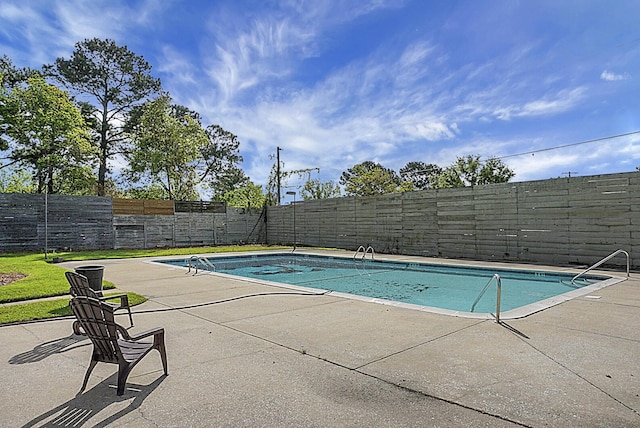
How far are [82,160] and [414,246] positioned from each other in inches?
701

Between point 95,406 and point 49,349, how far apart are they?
1.75 metres

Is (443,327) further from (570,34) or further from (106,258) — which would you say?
(106,258)

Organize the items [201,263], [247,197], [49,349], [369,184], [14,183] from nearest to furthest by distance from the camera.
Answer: [49,349] < [201,263] < [14,183] < [247,197] < [369,184]

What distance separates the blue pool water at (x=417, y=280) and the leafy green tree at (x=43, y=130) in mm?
11120

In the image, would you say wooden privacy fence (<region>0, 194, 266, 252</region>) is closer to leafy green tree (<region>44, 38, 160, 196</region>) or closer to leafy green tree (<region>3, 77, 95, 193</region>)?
leafy green tree (<region>3, 77, 95, 193</region>)

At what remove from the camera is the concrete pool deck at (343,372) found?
2.54 metres

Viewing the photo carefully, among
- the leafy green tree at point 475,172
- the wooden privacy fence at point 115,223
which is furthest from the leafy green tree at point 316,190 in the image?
the leafy green tree at point 475,172

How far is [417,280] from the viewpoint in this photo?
34.0ft

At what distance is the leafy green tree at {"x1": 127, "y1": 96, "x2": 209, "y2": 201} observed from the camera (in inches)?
908

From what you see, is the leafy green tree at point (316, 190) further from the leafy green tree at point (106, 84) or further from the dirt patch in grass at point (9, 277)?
the dirt patch in grass at point (9, 277)

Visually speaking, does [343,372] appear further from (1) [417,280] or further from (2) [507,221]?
(2) [507,221]

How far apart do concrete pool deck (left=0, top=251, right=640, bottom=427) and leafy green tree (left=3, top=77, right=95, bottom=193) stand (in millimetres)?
18119

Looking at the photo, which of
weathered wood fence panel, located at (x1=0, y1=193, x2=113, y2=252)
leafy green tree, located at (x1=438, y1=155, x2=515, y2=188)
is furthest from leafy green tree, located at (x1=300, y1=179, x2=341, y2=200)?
weathered wood fence panel, located at (x1=0, y1=193, x2=113, y2=252)

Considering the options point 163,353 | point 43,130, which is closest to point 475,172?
point 43,130
